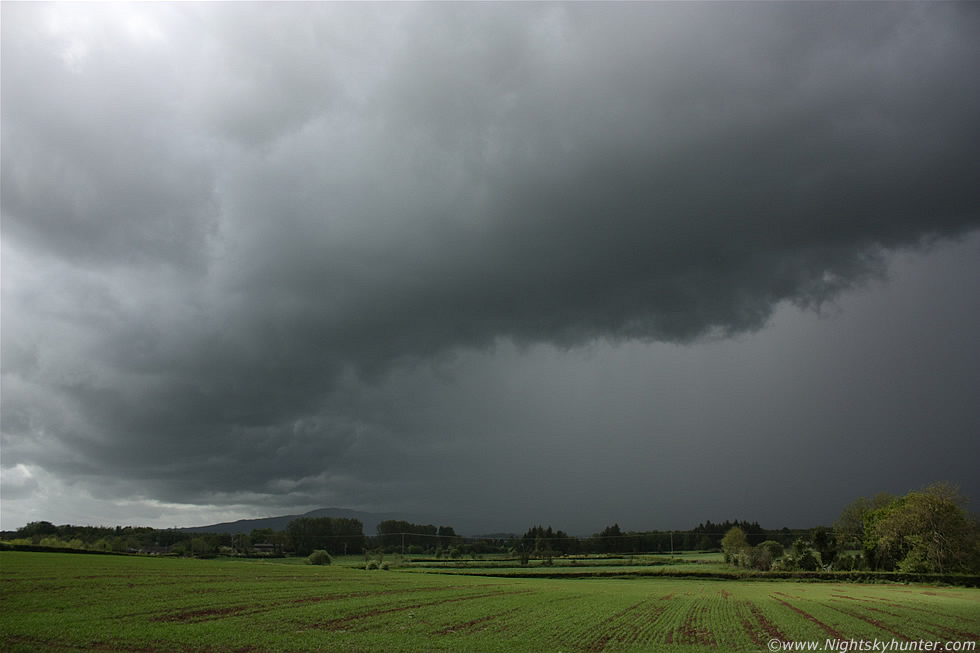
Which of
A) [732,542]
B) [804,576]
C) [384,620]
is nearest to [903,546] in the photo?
[804,576]

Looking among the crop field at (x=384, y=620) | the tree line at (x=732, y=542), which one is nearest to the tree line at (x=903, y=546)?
the tree line at (x=732, y=542)

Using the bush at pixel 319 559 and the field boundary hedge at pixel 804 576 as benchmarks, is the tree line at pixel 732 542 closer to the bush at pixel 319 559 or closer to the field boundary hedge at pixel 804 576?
the field boundary hedge at pixel 804 576

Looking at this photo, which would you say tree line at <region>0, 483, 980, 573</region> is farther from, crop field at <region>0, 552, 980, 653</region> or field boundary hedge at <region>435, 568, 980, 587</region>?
crop field at <region>0, 552, 980, 653</region>

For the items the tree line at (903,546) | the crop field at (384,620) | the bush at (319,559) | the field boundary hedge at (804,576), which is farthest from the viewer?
the bush at (319,559)

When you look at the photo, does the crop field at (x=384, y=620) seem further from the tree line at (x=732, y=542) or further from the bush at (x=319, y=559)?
the bush at (x=319, y=559)

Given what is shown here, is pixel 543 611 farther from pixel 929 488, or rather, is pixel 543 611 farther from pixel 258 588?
pixel 929 488

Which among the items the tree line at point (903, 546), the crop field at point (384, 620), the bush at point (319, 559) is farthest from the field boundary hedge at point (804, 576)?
the crop field at point (384, 620)

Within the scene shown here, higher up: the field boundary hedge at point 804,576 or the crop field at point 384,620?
the crop field at point 384,620

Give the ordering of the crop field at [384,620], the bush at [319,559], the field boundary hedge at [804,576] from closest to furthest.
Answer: the crop field at [384,620]
the field boundary hedge at [804,576]
the bush at [319,559]

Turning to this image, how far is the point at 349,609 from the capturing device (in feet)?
114

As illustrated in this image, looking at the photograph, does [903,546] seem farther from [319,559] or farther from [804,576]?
[319,559]

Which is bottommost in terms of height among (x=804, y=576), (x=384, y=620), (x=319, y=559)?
(x=804, y=576)

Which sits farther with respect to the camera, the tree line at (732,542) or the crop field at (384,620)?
the tree line at (732,542)

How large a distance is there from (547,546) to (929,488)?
Answer: 111 metres
